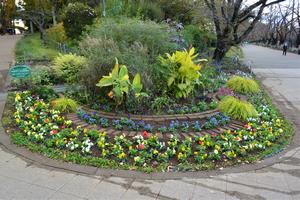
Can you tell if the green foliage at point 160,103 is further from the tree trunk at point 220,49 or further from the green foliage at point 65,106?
the tree trunk at point 220,49

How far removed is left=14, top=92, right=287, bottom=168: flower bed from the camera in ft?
12.0

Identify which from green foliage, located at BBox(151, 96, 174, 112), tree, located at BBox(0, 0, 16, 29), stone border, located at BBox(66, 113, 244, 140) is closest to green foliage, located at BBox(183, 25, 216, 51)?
green foliage, located at BBox(151, 96, 174, 112)

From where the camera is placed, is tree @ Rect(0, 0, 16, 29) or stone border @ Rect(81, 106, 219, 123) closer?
stone border @ Rect(81, 106, 219, 123)

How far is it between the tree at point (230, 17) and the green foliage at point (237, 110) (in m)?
7.31

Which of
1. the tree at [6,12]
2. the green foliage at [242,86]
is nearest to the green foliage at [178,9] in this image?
the green foliage at [242,86]

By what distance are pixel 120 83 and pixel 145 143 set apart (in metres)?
1.35

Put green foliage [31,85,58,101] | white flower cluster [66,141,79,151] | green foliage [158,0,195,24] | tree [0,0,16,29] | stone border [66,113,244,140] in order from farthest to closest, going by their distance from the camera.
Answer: tree [0,0,16,29], green foliage [158,0,195,24], green foliage [31,85,58,101], stone border [66,113,244,140], white flower cluster [66,141,79,151]

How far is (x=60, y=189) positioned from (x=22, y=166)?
0.80 meters

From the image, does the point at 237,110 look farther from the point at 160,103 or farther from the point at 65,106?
the point at 65,106

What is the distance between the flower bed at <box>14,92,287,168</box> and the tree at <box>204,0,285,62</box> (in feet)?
26.1

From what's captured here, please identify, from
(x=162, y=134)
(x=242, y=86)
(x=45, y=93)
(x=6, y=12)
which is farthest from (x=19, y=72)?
(x=6, y=12)

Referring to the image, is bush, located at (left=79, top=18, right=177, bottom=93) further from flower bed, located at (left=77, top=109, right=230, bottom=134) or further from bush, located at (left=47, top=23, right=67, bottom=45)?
bush, located at (left=47, top=23, right=67, bottom=45)

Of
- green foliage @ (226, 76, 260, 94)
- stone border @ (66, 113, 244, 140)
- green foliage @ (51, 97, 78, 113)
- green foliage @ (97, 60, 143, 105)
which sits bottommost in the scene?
stone border @ (66, 113, 244, 140)

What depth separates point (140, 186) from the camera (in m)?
3.13
